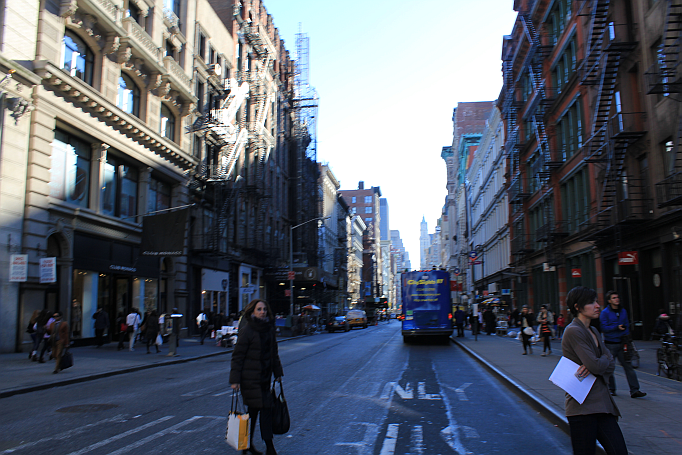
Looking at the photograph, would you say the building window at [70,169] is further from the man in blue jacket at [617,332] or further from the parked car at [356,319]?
the parked car at [356,319]

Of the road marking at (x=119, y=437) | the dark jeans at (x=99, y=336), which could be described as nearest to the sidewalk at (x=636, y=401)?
the road marking at (x=119, y=437)

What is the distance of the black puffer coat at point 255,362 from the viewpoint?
619 cm

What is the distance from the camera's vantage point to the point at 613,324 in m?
9.97

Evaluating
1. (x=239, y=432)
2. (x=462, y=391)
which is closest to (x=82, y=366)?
(x=462, y=391)

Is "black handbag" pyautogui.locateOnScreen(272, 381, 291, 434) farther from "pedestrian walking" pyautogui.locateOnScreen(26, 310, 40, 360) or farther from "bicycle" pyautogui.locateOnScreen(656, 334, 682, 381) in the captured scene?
"pedestrian walking" pyautogui.locateOnScreen(26, 310, 40, 360)

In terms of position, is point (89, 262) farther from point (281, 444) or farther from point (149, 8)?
point (281, 444)

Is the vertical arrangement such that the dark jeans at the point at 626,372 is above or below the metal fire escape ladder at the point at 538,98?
below

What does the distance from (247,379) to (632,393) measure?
728 centimetres

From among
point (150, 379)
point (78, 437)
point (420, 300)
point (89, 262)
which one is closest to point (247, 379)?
point (78, 437)

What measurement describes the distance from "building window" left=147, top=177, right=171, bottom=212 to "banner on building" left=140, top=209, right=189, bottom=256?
151 inches

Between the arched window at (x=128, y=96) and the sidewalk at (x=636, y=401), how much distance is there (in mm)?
20478

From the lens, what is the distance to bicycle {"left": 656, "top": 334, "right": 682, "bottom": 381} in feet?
39.8

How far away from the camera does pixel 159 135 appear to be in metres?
29.1

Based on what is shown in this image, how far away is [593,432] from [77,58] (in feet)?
80.0
